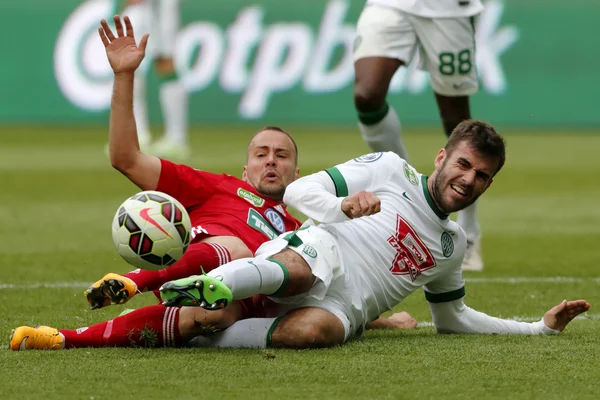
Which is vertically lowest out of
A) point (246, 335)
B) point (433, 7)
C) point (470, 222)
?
point (470, 222)

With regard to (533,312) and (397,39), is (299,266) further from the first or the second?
(397,39)

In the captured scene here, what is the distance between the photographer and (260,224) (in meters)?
4.77

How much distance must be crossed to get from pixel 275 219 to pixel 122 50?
1.00m

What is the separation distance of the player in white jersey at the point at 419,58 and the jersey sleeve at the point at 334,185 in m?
2.03

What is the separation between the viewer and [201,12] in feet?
58.8

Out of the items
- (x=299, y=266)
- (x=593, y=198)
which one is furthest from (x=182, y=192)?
(x=593, y=198)

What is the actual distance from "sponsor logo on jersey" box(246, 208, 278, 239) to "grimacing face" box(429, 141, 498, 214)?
0.76 m

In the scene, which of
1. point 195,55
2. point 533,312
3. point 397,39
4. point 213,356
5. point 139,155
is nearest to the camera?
point 213,356

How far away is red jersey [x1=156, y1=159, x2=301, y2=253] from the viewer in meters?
4.60

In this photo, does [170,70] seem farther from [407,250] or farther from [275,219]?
[407,250]

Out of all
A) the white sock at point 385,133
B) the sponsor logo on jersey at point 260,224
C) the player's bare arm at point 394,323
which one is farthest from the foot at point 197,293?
the white sock at point 385,133

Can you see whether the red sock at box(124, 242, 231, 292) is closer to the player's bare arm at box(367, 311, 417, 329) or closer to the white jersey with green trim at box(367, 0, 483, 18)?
the player's bare arm at box(367, 311, 417, 329)

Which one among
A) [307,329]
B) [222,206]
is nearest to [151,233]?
[307,329]

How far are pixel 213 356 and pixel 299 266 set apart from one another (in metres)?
0.45
